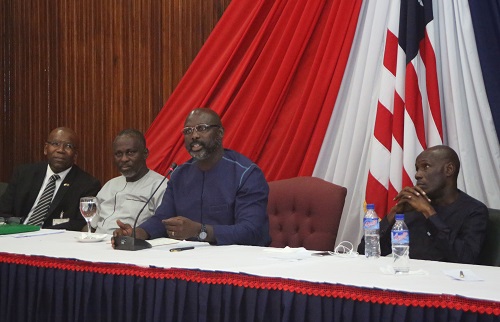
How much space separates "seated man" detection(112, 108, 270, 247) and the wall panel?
183 centimetres

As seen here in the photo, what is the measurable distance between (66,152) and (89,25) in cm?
152

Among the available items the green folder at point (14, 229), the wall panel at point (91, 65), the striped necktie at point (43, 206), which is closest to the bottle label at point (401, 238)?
the green folder at point (14, 229)

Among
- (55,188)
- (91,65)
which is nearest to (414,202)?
(55,188)

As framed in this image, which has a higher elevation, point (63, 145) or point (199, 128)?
point (199, 128)

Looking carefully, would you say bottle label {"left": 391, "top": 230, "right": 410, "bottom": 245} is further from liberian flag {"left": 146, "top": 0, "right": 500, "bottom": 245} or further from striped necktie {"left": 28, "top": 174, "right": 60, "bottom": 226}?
striped necktie {"left": 28, "top": 174, "right": 60, "bottom": 226}

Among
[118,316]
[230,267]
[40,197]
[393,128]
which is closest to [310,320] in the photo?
[230,267]

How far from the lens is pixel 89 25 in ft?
20.0

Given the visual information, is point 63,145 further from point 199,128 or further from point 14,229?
point 199,128

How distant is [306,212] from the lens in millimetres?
4113

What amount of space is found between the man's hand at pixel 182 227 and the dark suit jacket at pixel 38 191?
157 cm

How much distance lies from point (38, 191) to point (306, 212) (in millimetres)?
1988

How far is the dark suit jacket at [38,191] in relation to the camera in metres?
4.82

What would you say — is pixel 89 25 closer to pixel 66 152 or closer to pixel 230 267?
pixel 66 152

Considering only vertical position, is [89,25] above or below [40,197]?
above
